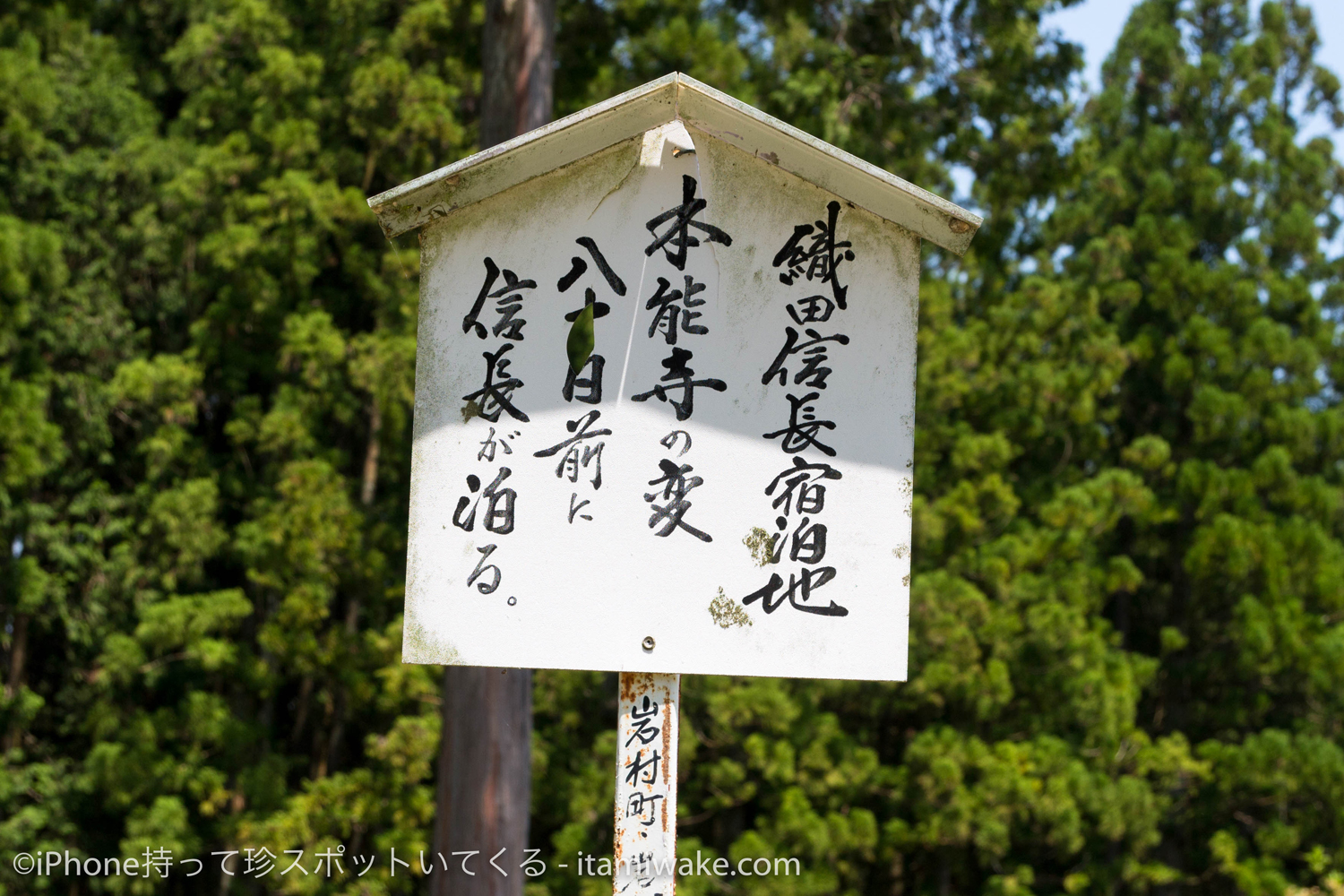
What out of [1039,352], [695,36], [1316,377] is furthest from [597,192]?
[1316,377]

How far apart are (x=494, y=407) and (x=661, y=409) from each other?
280 mm

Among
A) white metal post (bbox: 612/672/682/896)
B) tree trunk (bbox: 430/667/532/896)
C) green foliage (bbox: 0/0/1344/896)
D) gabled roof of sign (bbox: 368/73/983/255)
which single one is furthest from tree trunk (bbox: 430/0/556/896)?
gabled roof of sign (bbox: 368/73/983/255)

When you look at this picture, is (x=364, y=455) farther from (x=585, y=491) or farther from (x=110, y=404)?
(x=585, y=491)

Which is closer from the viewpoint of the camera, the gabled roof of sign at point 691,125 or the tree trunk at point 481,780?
the gabled roof of sign at point 691,125

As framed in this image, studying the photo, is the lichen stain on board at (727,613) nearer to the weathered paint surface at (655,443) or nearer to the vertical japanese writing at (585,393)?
the weathered paint surface at (655,443)

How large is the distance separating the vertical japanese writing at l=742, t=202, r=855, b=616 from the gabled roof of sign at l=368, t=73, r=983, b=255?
0.09 meters

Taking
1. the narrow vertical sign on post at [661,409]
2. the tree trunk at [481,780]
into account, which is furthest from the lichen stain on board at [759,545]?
the tree trunk at [481,780]

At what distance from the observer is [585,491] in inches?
77.3

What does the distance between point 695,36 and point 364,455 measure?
3833mm

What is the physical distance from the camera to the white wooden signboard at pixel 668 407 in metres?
1.95

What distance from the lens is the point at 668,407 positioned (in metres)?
1.99

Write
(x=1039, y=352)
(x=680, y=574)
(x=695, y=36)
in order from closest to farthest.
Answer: (x=680, y=574)
(x=695, y=36)
(x=1039, y=352)

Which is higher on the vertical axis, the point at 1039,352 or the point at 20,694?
the point at 1039,352

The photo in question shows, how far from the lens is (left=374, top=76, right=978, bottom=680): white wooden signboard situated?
1945mm
